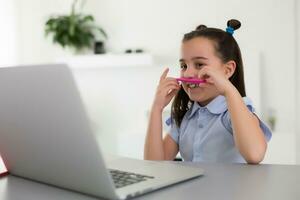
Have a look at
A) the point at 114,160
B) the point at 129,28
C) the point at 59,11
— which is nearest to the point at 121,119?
the point at 129,28

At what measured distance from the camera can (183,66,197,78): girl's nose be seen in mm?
1143

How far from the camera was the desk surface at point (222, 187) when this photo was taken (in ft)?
2.02

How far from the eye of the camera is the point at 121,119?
329 cm

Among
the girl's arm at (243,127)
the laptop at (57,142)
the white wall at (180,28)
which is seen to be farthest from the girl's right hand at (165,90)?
the white wall at (180,28)

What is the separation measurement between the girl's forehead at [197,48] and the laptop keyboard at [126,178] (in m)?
0.54

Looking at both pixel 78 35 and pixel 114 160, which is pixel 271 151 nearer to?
pixel 78 35

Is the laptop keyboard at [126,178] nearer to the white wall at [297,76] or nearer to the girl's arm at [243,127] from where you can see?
the girl's arm at [243,127]

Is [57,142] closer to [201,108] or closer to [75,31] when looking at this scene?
[201,108]

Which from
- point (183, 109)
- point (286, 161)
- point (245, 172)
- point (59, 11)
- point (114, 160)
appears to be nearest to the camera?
point (245, 172)

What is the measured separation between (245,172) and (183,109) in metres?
0.58

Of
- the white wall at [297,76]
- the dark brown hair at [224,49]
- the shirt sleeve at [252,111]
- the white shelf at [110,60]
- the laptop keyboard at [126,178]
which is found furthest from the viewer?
the white shelf at [110,60]

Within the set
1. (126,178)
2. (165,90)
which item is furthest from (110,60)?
(126,178)

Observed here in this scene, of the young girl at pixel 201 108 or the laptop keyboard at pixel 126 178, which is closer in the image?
the laptop keyboard at pixel 126 178

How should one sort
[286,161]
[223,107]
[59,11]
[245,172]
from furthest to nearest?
1. [59,11]
2. [286,161]
3. [223,107]
4. [245,172]
